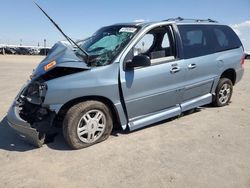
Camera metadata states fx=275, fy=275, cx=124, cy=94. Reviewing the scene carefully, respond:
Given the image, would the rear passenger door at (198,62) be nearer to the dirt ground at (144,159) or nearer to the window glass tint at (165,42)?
the window glass tint at (165,42)

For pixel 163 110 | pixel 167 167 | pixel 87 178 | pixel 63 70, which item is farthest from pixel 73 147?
pixel 163 110

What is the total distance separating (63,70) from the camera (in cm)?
411

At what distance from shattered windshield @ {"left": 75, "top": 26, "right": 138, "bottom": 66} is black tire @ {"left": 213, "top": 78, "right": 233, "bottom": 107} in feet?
8.41

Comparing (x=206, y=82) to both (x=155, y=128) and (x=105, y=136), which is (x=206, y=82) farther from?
(x=105, y=136)

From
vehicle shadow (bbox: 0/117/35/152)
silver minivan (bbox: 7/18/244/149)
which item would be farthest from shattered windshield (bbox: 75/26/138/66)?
vehicle shadow (bbox: 0/117/35/152)

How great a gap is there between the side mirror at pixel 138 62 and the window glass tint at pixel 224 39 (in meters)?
2.26

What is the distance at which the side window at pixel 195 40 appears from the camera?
5.17m

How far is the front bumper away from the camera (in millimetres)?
3914

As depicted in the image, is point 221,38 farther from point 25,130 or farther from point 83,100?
point 25,130

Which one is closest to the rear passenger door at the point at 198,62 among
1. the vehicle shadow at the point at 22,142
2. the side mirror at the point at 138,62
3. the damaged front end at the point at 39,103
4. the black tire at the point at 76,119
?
the side mirror at the point at 138,62

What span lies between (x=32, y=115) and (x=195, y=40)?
11.0 feet

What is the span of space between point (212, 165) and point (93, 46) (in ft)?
9.56

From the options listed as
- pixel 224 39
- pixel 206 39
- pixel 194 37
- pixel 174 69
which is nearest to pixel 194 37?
pixel 194 37

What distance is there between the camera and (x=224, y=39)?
6191mm
